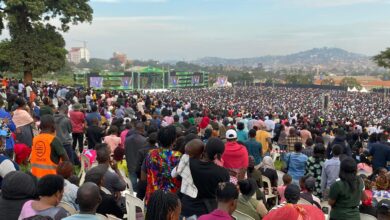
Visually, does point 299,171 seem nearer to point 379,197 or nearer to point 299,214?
point 379,197

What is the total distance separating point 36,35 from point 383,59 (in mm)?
21965

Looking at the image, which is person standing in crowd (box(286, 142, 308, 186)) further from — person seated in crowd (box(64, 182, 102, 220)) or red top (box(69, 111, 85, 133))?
red top (box(69, 111, 85, 133))

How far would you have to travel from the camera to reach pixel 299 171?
23.4 feet

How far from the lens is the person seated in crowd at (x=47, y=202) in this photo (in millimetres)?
3533

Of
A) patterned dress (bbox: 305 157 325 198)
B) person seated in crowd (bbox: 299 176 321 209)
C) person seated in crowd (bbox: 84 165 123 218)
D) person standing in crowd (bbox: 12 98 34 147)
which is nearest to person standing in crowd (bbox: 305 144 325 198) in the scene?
patterned dress (bbox: 305 157 325 198)

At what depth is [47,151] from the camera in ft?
17.2

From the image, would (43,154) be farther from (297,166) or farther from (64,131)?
(297,166)

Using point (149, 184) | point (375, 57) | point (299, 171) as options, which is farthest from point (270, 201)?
point (375, 57)

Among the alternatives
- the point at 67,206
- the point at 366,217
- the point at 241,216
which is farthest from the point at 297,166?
the point at 67,206

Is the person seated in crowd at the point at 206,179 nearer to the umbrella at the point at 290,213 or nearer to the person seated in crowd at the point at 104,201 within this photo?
the person seated in crowd at the point at 104,201

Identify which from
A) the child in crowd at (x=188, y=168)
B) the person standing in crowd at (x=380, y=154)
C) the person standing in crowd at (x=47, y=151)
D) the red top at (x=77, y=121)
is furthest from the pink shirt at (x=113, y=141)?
the person standing in crowd at (x=380, y=154)

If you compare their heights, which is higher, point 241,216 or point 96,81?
point 241,216

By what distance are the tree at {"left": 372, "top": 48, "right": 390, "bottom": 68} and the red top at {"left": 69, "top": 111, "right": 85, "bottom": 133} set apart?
2300 centimetres

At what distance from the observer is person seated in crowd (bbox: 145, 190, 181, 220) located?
3.16 m
